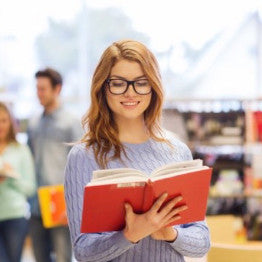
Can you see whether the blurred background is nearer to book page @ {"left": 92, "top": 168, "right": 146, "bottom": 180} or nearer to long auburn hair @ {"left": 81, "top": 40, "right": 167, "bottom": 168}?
long auburn hair @ {"left": 81, "top": 40, "right": 167, "bottom": 168}

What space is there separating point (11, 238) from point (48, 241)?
10.5 inches

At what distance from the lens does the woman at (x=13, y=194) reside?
3451 mm

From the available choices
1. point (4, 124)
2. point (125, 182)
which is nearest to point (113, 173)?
point (125, 182)

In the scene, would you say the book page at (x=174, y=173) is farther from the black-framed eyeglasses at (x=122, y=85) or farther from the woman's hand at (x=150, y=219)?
the black-framed eyeglasses at (x=122, y=85)

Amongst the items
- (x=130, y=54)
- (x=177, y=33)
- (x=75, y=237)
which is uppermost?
(x=177, y=33)

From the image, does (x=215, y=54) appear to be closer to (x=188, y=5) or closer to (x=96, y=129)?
(x=188, y=5)

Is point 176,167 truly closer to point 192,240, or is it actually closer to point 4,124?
point 192,240

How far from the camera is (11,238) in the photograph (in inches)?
138

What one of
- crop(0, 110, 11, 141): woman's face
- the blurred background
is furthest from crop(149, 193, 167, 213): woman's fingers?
the blurred background

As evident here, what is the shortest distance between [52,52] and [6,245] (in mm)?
3476

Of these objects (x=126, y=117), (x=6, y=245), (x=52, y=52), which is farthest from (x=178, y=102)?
(x=126, y=117)

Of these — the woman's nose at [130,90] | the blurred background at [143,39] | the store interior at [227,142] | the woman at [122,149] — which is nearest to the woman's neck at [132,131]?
the woman at [122,149]

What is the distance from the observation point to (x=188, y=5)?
6383 mm

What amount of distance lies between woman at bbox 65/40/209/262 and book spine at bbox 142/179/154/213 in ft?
0.28
